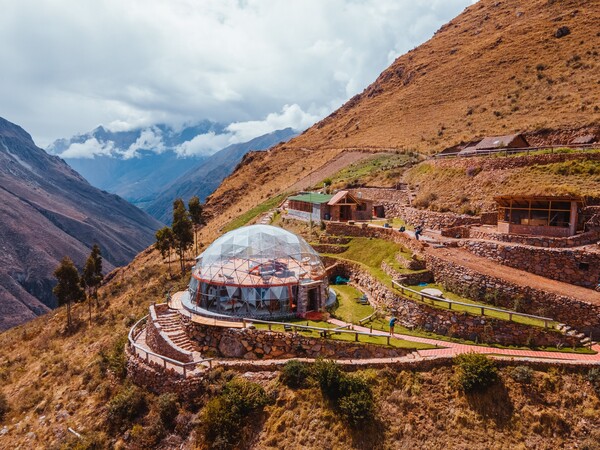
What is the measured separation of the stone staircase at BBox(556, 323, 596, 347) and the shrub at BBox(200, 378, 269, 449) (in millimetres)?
12798

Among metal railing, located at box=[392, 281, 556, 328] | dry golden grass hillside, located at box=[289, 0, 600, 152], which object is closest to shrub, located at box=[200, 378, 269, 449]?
metal railing, located at box=[392, 281, 556, 328]

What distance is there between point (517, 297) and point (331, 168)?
5519 cm

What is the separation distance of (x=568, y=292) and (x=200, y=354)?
58.4 ft

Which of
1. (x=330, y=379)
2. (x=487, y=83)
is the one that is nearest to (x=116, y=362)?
(x=330, y=379)

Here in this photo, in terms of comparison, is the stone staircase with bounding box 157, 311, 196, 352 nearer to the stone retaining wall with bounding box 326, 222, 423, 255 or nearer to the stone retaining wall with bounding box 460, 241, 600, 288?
the stone retaining wall with bounding box 326, 222, 423, 255

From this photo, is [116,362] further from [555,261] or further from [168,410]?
[555,261]

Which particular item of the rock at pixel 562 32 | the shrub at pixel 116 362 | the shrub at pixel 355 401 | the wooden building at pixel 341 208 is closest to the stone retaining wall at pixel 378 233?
the wooden building at pixel 341 208

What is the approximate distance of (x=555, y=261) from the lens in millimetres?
19594

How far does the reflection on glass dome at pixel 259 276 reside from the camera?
68.9ft

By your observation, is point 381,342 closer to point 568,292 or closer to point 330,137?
point 568,292

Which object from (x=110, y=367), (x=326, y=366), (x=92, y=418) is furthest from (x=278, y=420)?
(x=110, y=367)

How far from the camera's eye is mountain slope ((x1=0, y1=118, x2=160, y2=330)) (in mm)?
82500

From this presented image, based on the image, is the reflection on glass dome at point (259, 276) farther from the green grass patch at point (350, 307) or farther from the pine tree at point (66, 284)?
the pine tree at point (66, 284)

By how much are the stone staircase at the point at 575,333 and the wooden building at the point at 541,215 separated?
7708 millimetres
